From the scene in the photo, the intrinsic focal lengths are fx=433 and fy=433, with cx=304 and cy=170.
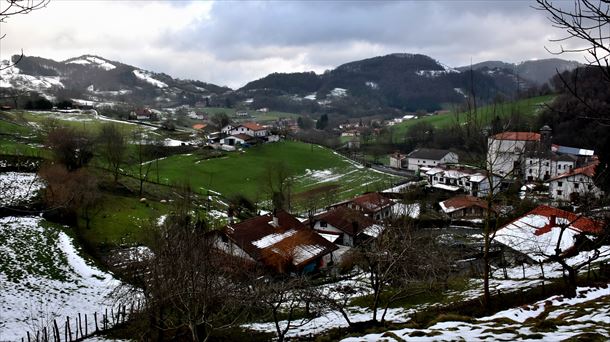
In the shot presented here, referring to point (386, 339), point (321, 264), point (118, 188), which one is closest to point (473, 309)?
point (386, 339)

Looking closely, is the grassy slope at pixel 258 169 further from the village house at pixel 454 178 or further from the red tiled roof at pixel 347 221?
the red tiled roof at pixel 347 221

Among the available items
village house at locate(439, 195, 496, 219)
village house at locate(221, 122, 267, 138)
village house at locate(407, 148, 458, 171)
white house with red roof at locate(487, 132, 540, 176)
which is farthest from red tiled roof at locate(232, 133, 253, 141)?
white house with red roof at locate(487, 132, 540, 176)

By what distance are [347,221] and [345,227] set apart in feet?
2.75

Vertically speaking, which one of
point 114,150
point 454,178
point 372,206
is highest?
point 114,150

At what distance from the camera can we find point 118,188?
46.3 m

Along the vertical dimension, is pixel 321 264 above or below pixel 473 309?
below

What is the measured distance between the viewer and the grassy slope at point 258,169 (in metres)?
65.2

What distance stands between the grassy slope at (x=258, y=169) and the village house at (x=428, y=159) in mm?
12564

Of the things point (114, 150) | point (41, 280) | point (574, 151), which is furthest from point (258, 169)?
point (574, 151)

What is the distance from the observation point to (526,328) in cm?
888

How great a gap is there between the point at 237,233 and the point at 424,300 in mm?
13401

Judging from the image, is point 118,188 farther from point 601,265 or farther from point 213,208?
point 601,265

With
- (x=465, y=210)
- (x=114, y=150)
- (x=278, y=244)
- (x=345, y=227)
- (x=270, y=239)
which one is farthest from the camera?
(x=465, y=210)

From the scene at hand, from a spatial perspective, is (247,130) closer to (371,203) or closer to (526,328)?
(371,203)
